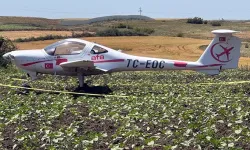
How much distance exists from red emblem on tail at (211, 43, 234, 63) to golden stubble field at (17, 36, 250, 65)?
32.2 meters

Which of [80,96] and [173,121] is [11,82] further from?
[173,121]

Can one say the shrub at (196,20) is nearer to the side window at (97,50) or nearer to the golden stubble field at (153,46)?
the golden stubble field at (153,46)

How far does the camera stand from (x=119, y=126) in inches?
389

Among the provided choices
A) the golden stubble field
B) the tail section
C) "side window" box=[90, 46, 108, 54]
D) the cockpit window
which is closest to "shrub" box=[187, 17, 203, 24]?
the golden stubble field

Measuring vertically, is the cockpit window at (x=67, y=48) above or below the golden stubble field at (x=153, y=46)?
above

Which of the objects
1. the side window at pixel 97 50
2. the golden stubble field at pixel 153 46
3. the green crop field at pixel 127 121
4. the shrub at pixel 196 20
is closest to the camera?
the green crop field at pixel 127 121

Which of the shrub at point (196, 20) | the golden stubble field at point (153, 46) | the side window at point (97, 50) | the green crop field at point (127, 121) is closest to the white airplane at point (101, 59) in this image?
the side window at point (97, 50)

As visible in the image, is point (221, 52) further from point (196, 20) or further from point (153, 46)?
point (196, 20)

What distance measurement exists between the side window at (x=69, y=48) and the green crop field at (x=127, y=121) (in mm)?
1750

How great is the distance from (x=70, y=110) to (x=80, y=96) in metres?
3.44

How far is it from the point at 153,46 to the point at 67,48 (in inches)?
1779

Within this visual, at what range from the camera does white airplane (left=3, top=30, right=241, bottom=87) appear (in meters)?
17.1

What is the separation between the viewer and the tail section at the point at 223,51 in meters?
17.1

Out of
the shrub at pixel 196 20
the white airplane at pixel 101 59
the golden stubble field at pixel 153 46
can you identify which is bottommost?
the golden stubble field at pixel 153 46
